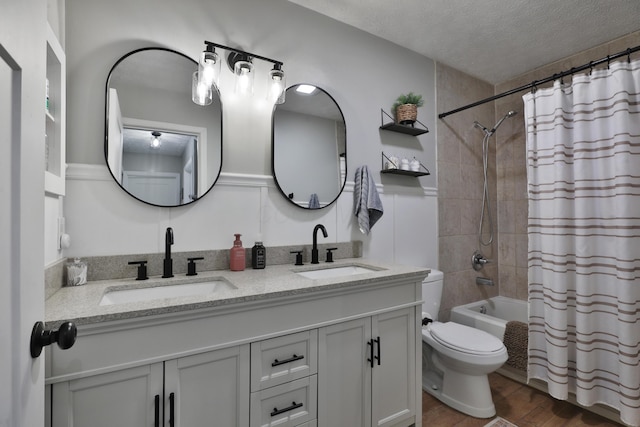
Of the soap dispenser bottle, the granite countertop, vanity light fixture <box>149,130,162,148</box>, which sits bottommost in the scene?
the granite countertop

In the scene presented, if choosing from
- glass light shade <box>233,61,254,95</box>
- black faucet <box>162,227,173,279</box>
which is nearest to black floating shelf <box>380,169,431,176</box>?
glass light shade <box>233,61,254,95</box>

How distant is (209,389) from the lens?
1.07m

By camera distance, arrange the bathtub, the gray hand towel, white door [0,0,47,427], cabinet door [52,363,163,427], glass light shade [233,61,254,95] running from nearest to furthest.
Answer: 1. white door [0,0,47,427]
2. cabinet door [52,363,163,427]
3. glass light shade [233,61,254,95]
4. the gray hand towel
5. the bathtub

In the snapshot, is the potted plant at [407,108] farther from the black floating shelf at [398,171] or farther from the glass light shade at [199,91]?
the glass light shade at [199,91]

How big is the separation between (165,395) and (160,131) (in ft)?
3.79

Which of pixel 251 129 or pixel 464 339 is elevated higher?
pixel 251 129

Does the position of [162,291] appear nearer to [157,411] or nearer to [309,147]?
[157,411]

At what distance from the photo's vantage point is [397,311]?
1527 mm

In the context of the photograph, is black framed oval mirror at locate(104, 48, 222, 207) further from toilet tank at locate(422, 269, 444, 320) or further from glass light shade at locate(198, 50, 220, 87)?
toilet tank at locate(422, 269, 444, 320)

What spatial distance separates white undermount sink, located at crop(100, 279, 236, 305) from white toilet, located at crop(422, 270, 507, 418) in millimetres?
1373

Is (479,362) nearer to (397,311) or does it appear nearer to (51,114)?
(397,311)

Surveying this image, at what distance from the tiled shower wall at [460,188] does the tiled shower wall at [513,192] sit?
100 millimetres

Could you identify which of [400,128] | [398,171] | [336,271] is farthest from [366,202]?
[400,128]

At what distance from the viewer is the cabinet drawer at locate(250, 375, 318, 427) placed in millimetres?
1155
